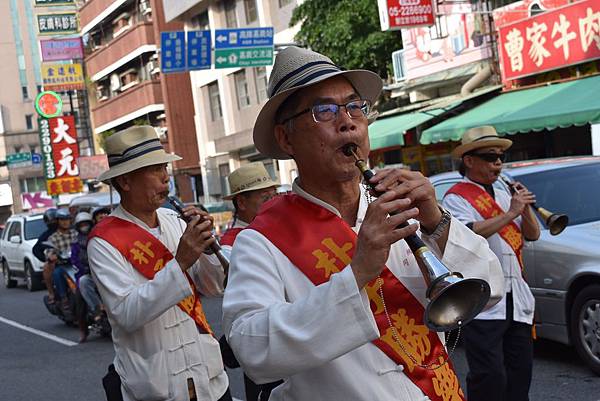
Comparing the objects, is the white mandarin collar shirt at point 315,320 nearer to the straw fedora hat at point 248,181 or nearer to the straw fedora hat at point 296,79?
the straw fedora hat at point 296,79

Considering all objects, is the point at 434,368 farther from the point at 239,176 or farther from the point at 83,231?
the point at 83,231

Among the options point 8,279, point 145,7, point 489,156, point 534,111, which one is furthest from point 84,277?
point 145,7

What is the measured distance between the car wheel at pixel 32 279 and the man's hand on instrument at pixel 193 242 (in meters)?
18.0

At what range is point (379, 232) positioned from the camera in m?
2.15

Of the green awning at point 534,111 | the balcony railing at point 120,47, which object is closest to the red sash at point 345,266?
the green awning at point 534,111

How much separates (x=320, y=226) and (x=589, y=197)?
5781 mm

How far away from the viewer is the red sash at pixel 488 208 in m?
5.34

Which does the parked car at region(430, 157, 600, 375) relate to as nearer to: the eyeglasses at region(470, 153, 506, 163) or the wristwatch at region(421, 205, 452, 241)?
the eyeglasses at region(470, 153, 506, 163)

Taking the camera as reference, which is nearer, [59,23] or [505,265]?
[505,265]

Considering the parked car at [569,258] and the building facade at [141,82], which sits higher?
the building facade at [141,82]

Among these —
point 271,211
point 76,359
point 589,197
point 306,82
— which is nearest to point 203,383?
point 271,211

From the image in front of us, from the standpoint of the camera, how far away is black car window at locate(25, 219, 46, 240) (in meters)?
21.7

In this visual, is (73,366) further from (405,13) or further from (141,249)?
(405,13)

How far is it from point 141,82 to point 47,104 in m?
4.13
